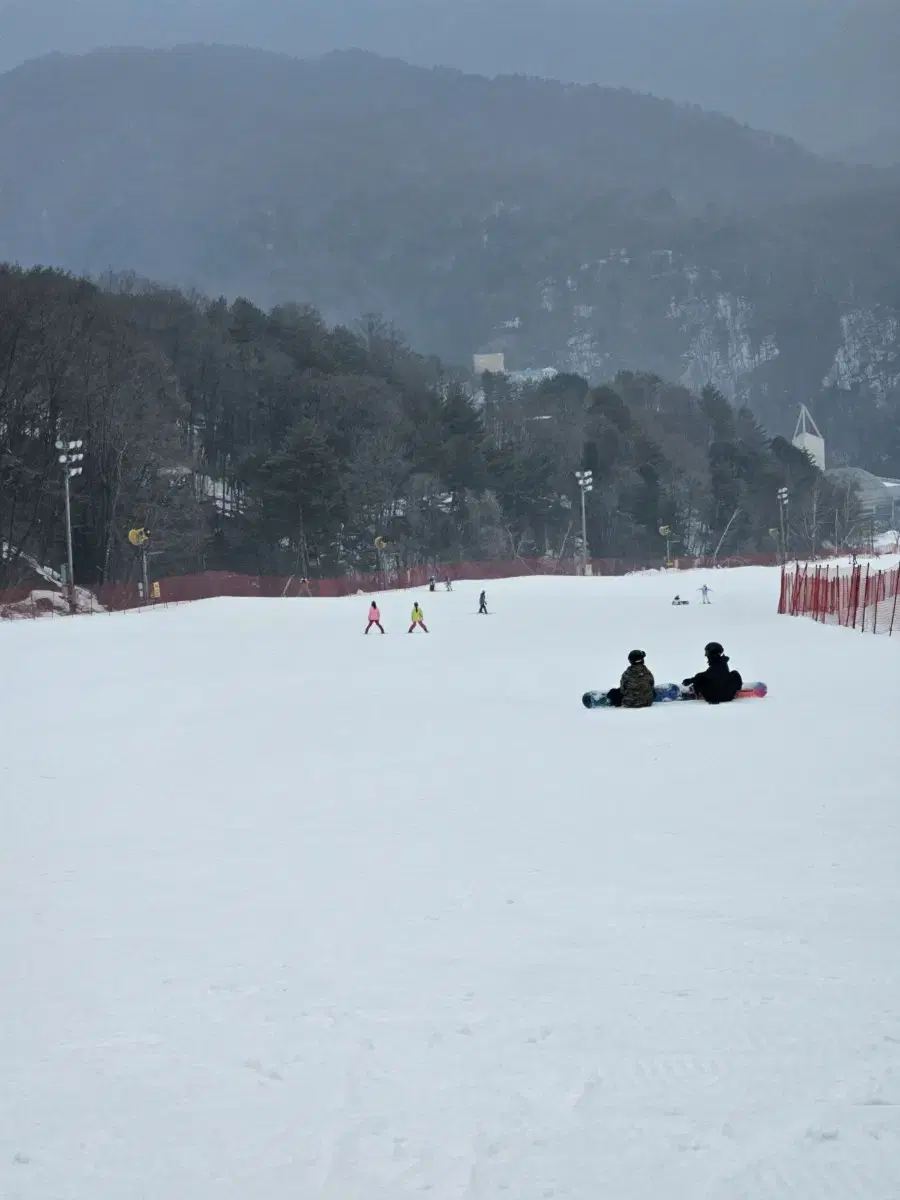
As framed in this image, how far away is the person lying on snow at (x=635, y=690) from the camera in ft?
61.7

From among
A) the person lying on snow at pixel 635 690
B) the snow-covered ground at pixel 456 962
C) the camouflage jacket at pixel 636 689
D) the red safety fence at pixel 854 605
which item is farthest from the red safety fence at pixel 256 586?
the snow-covered ground at pixel 456 962

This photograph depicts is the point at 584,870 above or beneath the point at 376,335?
beneath

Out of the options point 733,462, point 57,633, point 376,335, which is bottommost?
point 57,633

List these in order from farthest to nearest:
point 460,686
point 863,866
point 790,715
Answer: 1. point 460,686
2. point 790,715
3. point 863,866

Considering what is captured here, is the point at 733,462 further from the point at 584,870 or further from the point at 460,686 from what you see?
the point at 584,870

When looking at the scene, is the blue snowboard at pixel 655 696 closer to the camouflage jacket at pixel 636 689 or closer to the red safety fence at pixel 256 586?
the camouflage jacket at pixel 636 689

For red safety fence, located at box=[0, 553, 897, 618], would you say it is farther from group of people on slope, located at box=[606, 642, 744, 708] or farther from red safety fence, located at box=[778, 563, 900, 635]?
group of people on slope, located at box=[606, 642, 744, 708]

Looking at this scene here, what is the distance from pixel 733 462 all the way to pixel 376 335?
43.1 m

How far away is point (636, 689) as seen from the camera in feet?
61.7

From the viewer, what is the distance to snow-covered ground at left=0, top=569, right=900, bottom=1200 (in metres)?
4.95

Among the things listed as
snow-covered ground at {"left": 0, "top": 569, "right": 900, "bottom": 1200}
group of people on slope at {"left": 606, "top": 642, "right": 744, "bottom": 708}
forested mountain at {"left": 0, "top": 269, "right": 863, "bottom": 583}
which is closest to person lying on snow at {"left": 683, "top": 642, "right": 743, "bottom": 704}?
group of people on slope at {"left": 606, "top": 642, "right": 744, "bottom": 708}

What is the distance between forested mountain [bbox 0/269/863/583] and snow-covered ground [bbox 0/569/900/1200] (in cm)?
5459

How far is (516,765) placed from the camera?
14047mm

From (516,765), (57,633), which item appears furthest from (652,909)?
(57,633)
